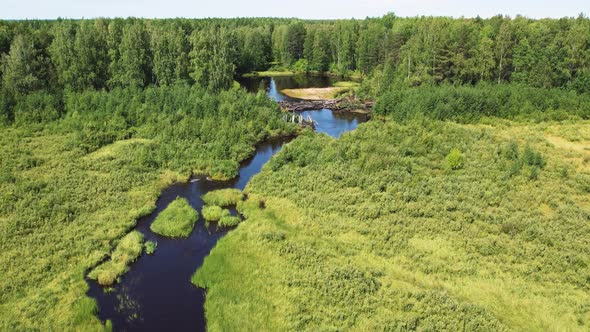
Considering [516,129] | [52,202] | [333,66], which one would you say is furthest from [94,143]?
[333,66]

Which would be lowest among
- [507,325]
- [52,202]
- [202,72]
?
[507,325]

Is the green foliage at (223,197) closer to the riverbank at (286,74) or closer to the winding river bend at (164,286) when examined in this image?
the winding river bend at (164,286)

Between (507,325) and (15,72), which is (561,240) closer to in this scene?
(507,325)

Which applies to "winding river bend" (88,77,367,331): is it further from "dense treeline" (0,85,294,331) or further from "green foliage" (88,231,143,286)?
"dense treeline" (0,85,294,331)

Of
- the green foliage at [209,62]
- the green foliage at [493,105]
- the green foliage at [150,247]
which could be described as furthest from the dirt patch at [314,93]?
the green foliage at [150,247]

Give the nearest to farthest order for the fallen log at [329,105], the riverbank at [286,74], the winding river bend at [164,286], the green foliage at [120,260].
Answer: the winding river bend at [164,286] < the green foliage at [120,260] < the fallen log at [329,105] < the riverbank at [286,74]

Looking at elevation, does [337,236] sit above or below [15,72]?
below

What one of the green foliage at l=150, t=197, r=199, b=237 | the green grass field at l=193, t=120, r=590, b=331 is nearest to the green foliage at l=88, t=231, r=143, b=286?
the green foliage at l=150, t=197, r=199, b=237
